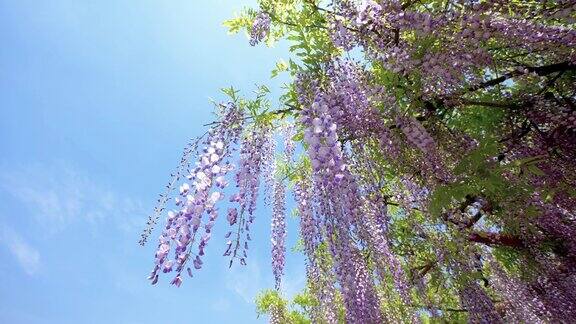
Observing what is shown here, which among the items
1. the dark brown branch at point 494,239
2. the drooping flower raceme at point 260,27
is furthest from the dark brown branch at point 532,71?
the drooping flower raceme at point 260,27

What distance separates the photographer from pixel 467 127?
20.1 feet

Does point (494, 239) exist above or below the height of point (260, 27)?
below

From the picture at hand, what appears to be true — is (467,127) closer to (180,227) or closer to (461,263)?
(461,263)

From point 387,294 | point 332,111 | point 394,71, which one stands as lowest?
point 387,294

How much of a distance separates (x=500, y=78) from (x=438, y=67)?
1.57 metres

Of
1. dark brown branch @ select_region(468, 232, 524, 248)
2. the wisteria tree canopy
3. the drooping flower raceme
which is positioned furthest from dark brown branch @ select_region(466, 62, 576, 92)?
the drooping flower raceme

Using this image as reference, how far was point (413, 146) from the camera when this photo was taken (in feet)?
16.0

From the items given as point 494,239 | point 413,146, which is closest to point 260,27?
point 413,146

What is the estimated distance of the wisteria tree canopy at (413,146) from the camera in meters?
4.12

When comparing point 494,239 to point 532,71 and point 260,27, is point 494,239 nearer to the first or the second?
point 532,71

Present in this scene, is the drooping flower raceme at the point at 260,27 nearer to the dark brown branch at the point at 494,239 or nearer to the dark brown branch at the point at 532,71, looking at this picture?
the dark brown branch at the point at 532,71

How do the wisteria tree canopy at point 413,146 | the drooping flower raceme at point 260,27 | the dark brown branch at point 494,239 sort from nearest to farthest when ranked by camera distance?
1. the wisteria tree canopy at point 413,146
2. the drooping flower raceme at point 260,27
3. the dark brown branch at point 494,239

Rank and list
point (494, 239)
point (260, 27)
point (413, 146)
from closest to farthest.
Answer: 1. point (413, 146)
2. point (260, 27)
3. point (494, 239)

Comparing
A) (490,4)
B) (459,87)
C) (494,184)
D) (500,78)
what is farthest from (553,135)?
(490,4)
